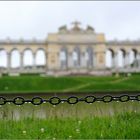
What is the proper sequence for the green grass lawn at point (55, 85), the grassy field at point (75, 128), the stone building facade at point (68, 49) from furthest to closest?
1. the stone building facade at point (68, 49)
2. the green grass lawn at point (55, 85)
3. the grassy field at point (75, 128)

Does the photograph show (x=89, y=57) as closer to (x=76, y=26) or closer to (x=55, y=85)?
(x=76, y=26)

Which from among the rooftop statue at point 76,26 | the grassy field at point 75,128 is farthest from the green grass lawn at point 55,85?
the rooftop statue at point 76,26

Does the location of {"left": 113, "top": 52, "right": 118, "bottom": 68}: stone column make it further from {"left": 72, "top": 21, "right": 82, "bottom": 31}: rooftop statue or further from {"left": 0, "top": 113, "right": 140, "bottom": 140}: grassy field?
{"left": 0, "top": 113, "right": 140, "bottom": 140}: grassy field

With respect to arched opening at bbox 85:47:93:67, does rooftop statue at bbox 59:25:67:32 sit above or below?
above

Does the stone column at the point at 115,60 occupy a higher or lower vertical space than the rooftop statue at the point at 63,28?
lower

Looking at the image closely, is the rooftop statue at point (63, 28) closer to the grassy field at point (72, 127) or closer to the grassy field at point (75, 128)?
the grassy field at point (72, 127)

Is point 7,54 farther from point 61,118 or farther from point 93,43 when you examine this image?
point 61,118

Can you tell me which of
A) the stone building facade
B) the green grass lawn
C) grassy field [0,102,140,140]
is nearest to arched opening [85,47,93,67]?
the stone building facade

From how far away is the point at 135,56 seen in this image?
84.6 meters

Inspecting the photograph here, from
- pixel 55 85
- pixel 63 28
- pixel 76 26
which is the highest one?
pixel 76 26

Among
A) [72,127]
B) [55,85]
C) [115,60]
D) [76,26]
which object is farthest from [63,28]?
[72,127]

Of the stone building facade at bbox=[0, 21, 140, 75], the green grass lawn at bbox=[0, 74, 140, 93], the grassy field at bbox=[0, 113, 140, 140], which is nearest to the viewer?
the grassy field at bbox=[0, 113, 140, 140]

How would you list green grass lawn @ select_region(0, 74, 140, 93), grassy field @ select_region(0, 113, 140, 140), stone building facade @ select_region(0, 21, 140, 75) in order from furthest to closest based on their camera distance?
stone building facade @ select_region(0, 21, 140, 75) → green grass lawn @ select_region(0, 74, 140, 93) → grassy field @ select_region(0, 113, 140, 140)

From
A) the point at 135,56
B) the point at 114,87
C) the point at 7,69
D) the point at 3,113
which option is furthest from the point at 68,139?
the point at 135,56
